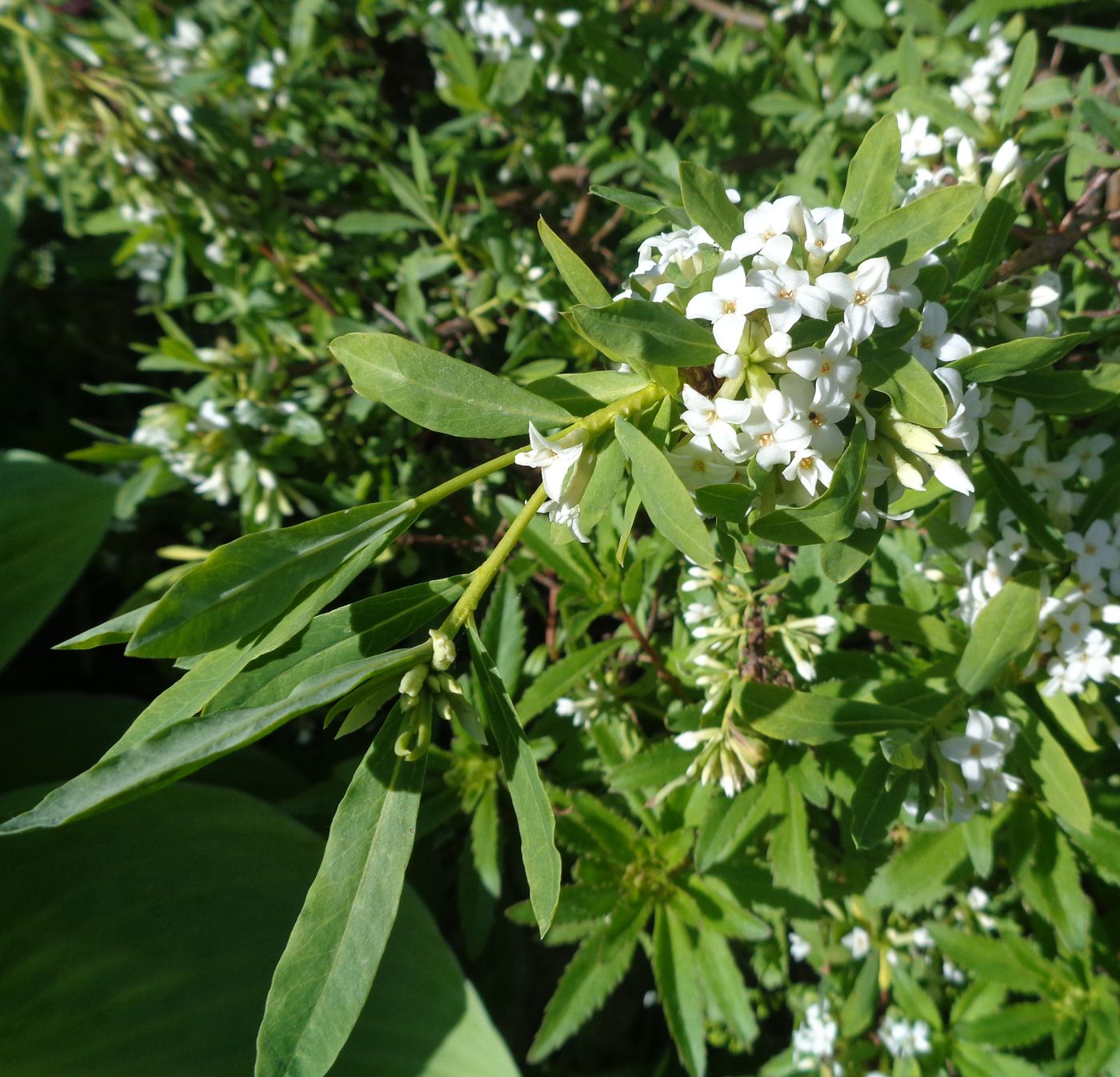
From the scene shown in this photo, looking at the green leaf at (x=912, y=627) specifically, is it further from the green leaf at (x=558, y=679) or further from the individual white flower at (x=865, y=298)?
the individual white flower at (x=865, y=298)

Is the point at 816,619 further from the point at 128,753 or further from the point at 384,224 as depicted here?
the point at 384,224

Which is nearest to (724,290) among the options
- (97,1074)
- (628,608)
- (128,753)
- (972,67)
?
(128,753)

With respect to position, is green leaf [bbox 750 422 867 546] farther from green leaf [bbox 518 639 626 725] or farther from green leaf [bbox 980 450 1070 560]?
green leaf [bbox 518 639 626 725]

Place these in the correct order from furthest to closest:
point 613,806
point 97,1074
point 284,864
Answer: point 613,806 → point 284,864 → point 97,1074

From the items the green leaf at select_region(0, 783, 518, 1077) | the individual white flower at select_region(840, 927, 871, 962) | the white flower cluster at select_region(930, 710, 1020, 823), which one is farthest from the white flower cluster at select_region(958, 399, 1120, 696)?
the green leaf at select_region(0, 783, 518, 1077)

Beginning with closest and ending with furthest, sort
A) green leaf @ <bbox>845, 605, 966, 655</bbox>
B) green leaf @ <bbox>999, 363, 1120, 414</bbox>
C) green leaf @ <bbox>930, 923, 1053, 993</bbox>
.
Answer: green leaf @ <bbox>999, 363, 1120, 414</bbox> → green leaf @ <bbox>845, 605, 966, 655</bbox> → green leaf @ <bbox>930, 923, 1053, 993</bbox>

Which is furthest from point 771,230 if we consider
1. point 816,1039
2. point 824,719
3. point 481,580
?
point 816,1039

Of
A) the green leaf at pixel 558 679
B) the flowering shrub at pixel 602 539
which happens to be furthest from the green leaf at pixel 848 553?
the green leaf at pixel 558 679
